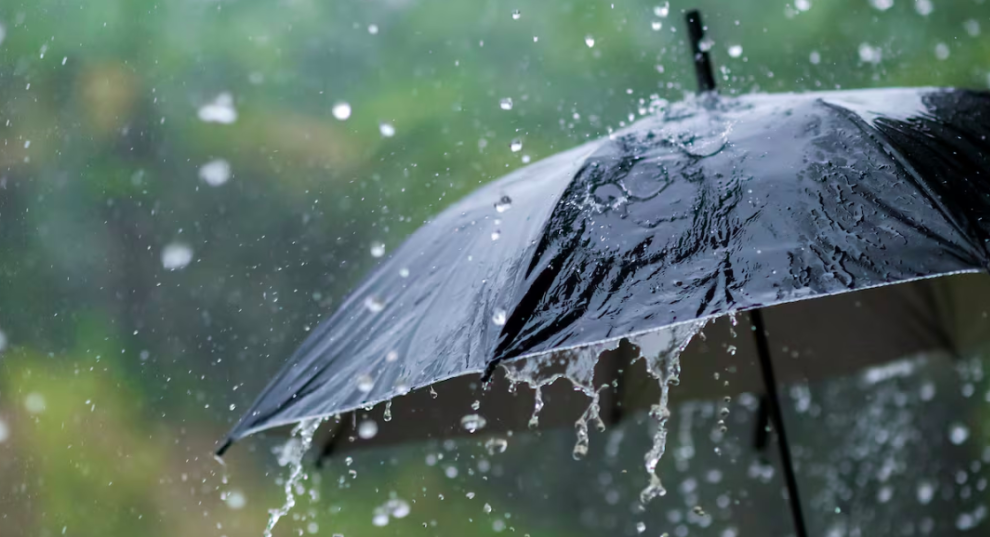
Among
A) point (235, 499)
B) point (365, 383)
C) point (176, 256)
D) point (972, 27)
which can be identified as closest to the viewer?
point (365, 383)

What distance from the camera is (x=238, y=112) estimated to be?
241 inches

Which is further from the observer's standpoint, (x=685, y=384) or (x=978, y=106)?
(x=685, y=384)

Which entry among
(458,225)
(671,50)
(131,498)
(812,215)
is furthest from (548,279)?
(131,498)

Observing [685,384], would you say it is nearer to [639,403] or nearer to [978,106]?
[639,403]

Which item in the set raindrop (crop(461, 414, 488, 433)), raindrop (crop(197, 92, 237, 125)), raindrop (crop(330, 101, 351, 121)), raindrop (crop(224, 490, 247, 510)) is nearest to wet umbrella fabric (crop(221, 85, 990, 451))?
raindrop (crop(461, 414, 488, 433))

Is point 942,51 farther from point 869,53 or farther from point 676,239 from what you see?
point 676,239

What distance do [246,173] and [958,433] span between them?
5022mm

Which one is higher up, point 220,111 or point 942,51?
point 220,111

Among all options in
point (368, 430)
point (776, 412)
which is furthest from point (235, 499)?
point (776, 412)

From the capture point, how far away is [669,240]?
1384 mm

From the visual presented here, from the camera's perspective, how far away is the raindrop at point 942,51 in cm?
548


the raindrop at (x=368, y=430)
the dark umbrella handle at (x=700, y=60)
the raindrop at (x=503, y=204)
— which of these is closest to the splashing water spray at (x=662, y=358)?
the raindrop at (x=503, y=204)

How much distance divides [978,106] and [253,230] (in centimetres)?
488

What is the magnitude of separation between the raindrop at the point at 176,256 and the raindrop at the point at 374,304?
4845 mm
